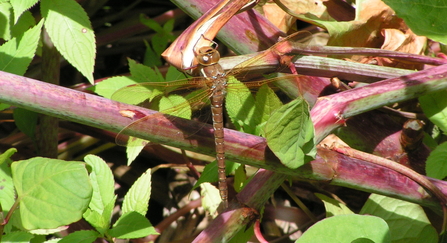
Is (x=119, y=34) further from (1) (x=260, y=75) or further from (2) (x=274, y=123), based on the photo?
(2) (x=274, y=123)

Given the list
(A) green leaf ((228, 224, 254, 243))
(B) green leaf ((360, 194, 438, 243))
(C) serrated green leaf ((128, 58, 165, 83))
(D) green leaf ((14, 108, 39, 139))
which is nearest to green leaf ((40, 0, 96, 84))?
(C) serrated green leaf ((128, 58, 165, 83))

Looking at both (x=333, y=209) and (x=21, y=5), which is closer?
(x=21, y=5)

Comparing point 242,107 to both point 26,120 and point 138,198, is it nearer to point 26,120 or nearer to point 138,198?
point 138,198

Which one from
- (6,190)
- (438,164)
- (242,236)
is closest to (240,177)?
(242,236)

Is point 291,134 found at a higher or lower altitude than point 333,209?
higher

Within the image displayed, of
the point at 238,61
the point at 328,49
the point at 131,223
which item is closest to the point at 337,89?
the point at 328,49

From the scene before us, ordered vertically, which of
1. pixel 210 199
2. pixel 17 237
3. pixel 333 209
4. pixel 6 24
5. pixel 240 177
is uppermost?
pixel 6 24

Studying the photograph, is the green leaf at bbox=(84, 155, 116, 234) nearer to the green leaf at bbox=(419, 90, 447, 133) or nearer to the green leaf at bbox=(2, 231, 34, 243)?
the green leaf at bbox=(2, 231, 34, 243)
